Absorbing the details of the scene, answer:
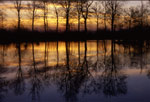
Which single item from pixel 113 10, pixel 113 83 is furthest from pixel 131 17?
pixel 113 83

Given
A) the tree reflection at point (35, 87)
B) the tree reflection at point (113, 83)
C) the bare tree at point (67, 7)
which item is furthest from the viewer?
the bare tree at point (67, 7)

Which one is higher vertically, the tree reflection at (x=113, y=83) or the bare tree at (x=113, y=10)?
the bare tree at (x=113, y=10)

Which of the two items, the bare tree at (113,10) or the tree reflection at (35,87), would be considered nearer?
the tree reflection at (35,87)

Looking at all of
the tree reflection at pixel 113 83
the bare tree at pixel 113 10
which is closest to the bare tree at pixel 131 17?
the bare tree at pixel 113 10

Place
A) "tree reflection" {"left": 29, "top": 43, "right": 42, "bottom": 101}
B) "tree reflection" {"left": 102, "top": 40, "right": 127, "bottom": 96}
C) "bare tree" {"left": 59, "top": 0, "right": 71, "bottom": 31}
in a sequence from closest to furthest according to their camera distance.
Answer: "tree reflection" {"left": 29, "top": 43, "right": 42, "bottom": 101}
"tree reflection" {"left": 102, "top": 40, "right": 127, "bottom": 96}
"bare tree" {"left": 59, "top": 0, "right": 71, "bottom": 31}

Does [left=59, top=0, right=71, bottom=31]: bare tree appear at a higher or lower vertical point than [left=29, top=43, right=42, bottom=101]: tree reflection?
higher

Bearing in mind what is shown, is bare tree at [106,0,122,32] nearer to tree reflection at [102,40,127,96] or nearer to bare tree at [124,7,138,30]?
bare tree at [124,7,138,30]

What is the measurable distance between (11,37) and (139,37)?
32.6 meters

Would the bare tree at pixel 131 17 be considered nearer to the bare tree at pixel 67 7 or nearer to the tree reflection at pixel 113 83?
the bare tree at pixel 67 7

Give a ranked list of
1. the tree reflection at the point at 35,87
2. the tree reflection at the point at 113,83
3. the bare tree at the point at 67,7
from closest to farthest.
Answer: the tree reflection at the point at 35,87, the tree reflection at the point at 113,83, the bare tree at the point at 67,7

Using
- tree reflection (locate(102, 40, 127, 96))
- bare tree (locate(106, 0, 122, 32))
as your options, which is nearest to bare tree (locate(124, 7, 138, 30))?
bare tree (locate(106, 0, 122, 32))

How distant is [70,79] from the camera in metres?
10.1

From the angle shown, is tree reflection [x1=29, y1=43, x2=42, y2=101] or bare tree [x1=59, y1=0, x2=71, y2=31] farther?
bare tree [x1=59, y1=0, x2=71, y2=31]

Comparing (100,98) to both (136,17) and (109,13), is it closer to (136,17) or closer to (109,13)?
(109,13)
